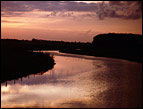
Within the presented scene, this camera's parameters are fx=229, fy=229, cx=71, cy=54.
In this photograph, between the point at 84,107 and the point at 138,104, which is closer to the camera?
the point at 84,107

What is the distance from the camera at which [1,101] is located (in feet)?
65.1

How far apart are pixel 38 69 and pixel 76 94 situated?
19.4 m

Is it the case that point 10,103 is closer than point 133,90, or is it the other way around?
point 10,103

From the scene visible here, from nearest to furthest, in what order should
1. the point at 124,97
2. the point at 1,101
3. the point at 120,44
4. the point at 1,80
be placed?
the point at 1,101 < the point at 124,97 < the point at 1,80 < the point at 120,44

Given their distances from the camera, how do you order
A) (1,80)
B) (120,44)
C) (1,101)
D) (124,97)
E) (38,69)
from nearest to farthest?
1. (1,101)
2. (124,97)
3. (1,80)
4. (38,69)
5. (120,44)

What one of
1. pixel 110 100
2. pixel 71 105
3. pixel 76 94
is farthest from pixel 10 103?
pixel 110 100

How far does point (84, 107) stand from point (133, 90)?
30.3 ft

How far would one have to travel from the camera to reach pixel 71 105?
18.8m

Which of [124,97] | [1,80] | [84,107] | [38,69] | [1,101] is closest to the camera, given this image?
[84,107]

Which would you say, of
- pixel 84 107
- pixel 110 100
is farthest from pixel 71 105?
pixel 110 100

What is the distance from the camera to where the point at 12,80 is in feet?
97.2

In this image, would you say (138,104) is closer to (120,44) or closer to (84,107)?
(84,107)

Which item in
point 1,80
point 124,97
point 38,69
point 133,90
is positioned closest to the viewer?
point 124,97

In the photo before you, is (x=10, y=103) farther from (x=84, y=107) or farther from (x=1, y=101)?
(x=84, y=107)
